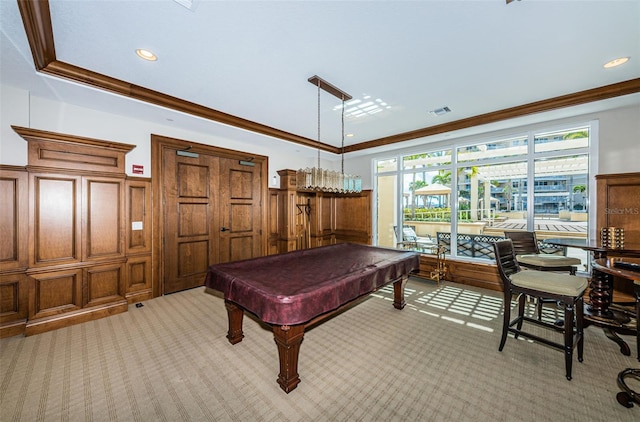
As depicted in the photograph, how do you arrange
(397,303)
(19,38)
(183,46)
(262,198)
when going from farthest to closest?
(262,198), (397,303), (183,46), (19,38)

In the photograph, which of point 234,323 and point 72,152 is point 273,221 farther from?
point 72,152

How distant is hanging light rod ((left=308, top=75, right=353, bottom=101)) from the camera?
9.19 ft

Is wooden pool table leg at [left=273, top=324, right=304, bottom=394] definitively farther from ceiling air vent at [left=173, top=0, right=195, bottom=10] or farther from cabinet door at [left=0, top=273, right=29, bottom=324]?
cabinet door at [left=0, top=273, right=29, bottom=324]

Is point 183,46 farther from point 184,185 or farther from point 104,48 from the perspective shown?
point 184,185

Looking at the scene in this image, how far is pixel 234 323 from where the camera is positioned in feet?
8.71

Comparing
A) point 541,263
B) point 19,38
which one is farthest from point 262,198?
point 541,263

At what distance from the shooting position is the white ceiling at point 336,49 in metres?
1.85

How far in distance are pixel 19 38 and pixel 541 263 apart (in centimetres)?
573

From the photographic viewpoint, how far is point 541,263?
3.08 m

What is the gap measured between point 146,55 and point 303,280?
261 centimetres

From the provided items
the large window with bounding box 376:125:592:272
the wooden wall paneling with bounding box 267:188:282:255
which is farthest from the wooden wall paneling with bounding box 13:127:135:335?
the large window with bounding box 376:125:592:272

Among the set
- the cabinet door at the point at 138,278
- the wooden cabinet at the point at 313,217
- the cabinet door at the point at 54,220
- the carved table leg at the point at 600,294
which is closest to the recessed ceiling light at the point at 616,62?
the carved table leg at the point at 600,294

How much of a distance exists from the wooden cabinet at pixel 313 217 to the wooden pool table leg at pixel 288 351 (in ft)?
11.6

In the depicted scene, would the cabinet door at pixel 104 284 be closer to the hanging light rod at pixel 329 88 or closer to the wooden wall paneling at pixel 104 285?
the wooden wall paneling at pixel 104 285
